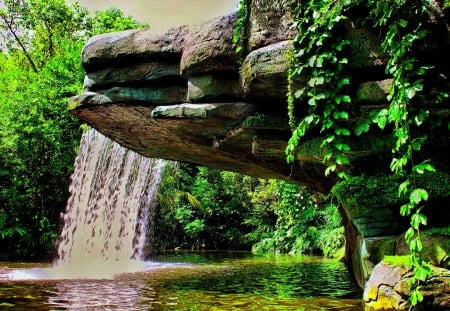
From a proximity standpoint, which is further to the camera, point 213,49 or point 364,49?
point 213,49

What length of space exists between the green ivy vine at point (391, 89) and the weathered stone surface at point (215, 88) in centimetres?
97

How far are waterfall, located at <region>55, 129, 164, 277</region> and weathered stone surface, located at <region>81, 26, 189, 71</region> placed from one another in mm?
7437

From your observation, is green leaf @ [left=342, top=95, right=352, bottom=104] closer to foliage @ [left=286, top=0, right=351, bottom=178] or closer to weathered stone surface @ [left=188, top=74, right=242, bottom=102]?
foliage @ [left=286, top=0, right=351, bottom=178]

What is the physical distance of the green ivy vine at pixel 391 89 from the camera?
16.7 ft

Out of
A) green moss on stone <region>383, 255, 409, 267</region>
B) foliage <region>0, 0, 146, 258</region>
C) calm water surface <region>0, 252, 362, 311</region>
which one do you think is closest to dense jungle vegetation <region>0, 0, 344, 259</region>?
foliage <region>0, 0, 146, 258</region>

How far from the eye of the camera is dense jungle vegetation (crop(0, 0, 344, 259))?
17016 millimetres

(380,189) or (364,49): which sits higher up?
(364,49)

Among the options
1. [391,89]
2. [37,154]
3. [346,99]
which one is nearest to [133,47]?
[346,99]

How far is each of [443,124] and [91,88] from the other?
5.33 metres

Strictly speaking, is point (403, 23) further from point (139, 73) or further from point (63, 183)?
point (63, 183)

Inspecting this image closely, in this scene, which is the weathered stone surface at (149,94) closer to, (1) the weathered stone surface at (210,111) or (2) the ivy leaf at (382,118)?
(1) the weathered stone surface at (210,111)

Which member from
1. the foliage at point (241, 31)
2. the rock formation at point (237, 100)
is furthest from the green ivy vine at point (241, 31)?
the rock formation at point (237, 100)

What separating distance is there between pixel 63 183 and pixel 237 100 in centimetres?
1288

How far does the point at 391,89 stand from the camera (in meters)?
5.27
